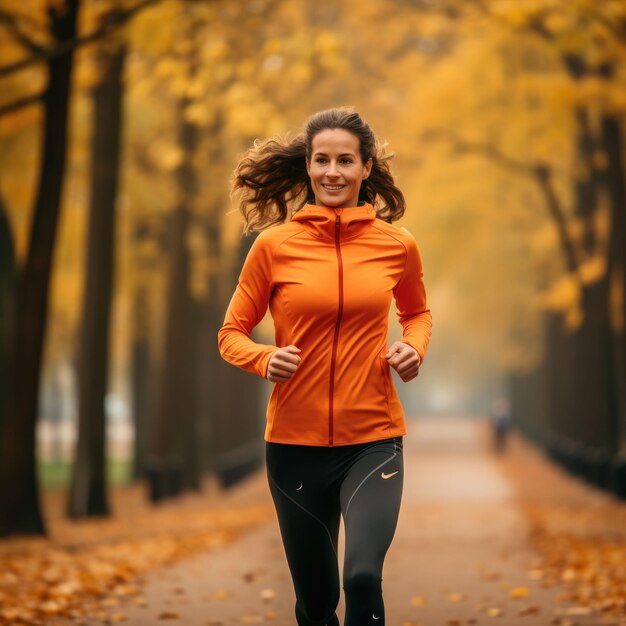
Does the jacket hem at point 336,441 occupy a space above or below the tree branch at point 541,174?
below

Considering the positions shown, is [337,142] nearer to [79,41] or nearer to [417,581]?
[417,581]

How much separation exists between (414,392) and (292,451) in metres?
104

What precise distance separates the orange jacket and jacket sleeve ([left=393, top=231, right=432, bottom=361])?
0.06ft

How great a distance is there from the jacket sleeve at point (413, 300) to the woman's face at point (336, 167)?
0.29m

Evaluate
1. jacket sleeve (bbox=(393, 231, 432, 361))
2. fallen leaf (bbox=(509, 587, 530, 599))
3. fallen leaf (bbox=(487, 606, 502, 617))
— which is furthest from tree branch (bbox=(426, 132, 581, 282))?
jacket sleeve (bbox=(393, 231, 432, 361))

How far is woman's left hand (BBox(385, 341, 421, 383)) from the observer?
4.40 m

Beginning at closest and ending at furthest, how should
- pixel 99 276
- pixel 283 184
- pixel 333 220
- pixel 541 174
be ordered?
1. pixel 333 220
2. pixel 283 184
3. pixel 99 276
4. pixel 541 174

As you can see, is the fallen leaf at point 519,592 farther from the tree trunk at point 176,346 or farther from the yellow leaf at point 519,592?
the tree trunk at point 176,346

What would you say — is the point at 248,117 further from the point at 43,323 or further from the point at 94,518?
the point at 94,518

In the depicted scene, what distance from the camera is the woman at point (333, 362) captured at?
4.40 meters

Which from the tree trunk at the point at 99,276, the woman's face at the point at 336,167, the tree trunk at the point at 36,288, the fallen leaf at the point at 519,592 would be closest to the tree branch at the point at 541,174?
the tree trunk at the point at 99,276

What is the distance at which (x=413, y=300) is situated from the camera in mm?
4855

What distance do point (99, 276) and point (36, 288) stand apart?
3741 mm

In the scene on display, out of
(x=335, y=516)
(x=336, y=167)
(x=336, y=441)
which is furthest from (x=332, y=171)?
(x=335, y=516)
